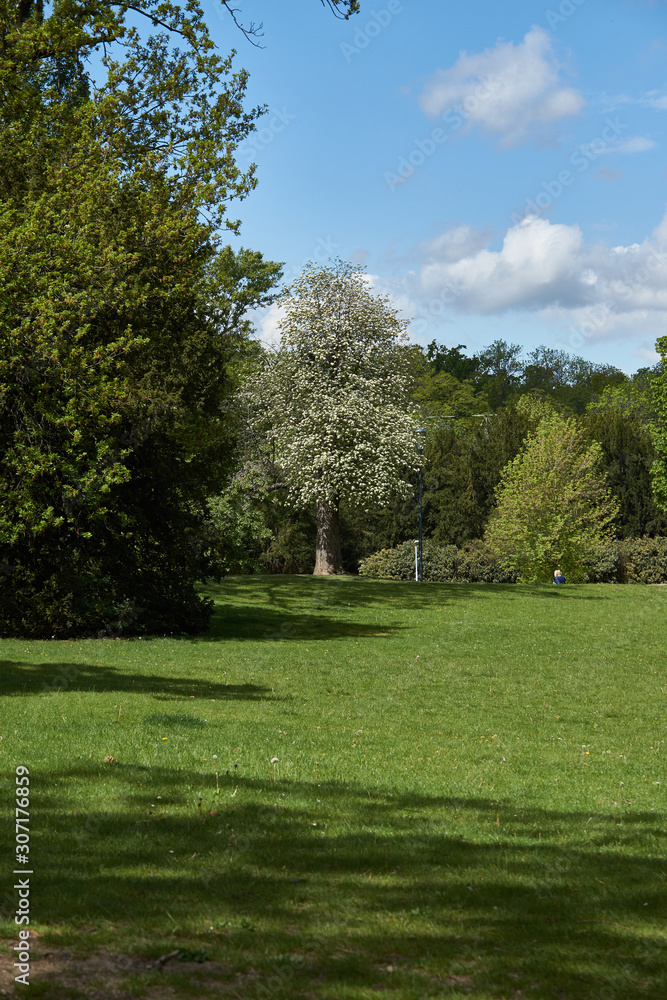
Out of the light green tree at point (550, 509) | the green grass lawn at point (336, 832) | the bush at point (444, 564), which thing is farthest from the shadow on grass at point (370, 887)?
the bush at point (444, 564)

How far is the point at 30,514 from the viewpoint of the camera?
797 inches

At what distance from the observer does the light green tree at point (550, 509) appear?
50.7m

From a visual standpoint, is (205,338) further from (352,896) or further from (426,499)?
(426,499)

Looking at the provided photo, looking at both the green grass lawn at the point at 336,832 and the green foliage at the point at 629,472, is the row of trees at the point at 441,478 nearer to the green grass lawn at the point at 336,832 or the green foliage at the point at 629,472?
the green foliage at the point at 629,472

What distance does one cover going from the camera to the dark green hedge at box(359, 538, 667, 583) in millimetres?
54281

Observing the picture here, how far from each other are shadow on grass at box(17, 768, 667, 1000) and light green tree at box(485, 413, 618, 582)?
143 ft

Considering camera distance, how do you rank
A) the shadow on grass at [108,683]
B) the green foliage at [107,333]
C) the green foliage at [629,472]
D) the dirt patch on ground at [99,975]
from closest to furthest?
the dirt patch on ground at [99,975] → the shadow on grass at [108,683] → the green foliage at [107,333] → the green foliage at [629,472]

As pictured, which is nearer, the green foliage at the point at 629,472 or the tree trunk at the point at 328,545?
the tree trunk at the point at 328,545

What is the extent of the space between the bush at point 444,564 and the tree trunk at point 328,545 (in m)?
11.4


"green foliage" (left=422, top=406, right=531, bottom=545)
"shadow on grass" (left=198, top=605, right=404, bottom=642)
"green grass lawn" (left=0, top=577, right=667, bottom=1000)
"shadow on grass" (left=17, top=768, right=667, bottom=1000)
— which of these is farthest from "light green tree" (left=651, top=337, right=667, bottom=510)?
"shadow on grass" (left=17, top=768, right=667, bottom=1000)

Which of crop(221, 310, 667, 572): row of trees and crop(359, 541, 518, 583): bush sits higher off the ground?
crop(221, 310, 667, 572): row of trees

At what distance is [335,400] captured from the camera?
133 feet

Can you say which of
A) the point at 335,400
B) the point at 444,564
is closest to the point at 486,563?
the point at 444,564

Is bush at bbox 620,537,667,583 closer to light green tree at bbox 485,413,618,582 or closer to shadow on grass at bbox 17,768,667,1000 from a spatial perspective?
light green tree at bbox 485,413,618,582
